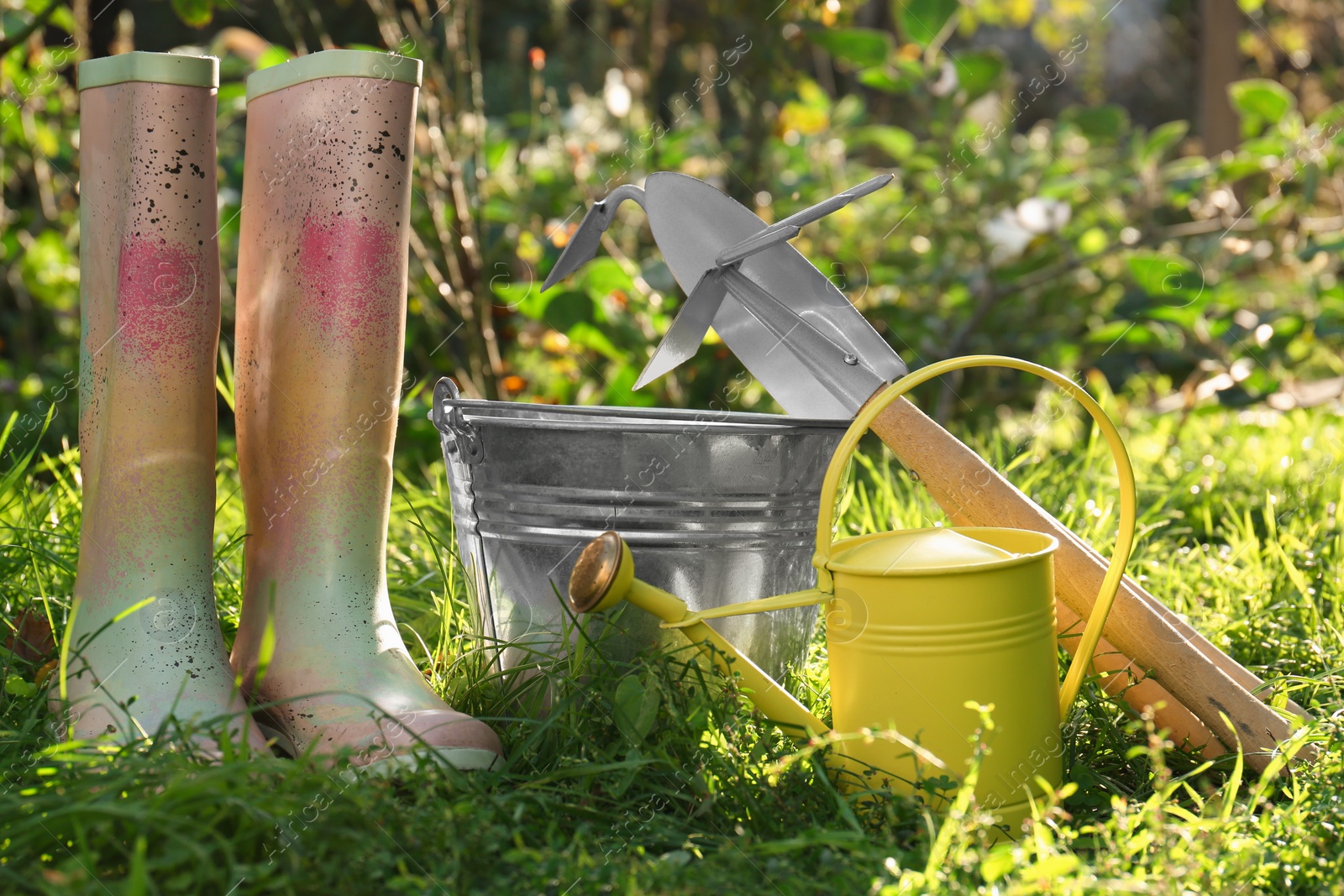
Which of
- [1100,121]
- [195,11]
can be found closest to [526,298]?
[195,11]

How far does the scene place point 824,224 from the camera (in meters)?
3.21

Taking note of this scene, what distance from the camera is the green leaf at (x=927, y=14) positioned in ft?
8.35

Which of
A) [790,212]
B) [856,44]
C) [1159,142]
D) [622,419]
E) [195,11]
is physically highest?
[856,44]

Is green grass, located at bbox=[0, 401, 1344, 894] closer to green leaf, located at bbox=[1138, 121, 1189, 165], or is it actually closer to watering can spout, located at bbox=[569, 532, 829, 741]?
watering can spout, located at bbox=[569, 532, 829, 741]

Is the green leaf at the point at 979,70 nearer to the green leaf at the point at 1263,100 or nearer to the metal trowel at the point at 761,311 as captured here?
the green leaf at the point at 1263,100

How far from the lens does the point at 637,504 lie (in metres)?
1.29

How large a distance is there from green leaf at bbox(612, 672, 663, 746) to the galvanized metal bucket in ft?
0.43

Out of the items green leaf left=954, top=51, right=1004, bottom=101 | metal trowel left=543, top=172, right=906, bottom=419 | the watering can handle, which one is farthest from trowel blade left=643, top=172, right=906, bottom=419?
green leaf left=954, top=51, right=1004, bottom=101

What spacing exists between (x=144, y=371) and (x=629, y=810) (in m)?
0.75

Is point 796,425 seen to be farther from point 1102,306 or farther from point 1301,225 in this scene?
point 1102,306

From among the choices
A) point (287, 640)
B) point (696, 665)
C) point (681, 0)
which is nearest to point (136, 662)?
point (287, 640)

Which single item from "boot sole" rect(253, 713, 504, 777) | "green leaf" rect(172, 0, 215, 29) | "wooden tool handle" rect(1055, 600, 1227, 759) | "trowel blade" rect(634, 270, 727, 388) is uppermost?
"green leaf" rect(172, 0, 215, 29)

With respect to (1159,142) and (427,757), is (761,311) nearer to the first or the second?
A: (427,757)

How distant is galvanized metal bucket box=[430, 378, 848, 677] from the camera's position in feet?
4.16
